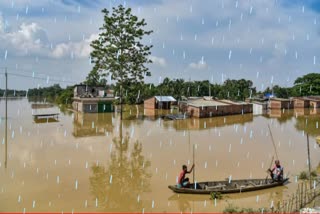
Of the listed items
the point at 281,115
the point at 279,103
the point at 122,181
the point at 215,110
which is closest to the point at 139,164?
the point at 122,181

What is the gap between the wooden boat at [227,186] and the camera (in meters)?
10.2

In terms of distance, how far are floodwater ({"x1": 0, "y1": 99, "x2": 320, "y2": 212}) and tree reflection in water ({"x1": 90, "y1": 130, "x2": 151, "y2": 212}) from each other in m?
0.03

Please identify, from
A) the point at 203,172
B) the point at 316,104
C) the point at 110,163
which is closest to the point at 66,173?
→ the point at 110,163

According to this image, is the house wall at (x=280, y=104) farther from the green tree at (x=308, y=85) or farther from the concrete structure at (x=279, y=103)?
the green tree at (x=308, y=85)

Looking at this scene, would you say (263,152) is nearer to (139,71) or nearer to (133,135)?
(133,135)

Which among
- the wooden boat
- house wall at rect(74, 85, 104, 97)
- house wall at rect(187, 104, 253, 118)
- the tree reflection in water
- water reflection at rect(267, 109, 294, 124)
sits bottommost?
the tree reflection in water

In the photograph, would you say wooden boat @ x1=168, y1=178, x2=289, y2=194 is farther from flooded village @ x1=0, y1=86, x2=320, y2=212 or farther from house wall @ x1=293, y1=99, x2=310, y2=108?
house wall @ x1=293, y1=99, x2=310, y2=108

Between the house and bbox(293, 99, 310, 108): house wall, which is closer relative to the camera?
the house

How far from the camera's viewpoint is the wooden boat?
10.2 m

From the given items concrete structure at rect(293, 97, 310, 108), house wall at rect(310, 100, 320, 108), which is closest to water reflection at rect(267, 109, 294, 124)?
concrete structure at rect(293, 97, 310, 108)

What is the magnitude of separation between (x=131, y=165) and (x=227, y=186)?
546 centimetres

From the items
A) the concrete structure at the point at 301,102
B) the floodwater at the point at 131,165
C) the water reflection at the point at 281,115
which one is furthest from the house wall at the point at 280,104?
the floodwater at the point at 131,165

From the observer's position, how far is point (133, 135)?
23172 mm

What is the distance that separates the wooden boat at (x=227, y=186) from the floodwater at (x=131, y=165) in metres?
0.19
